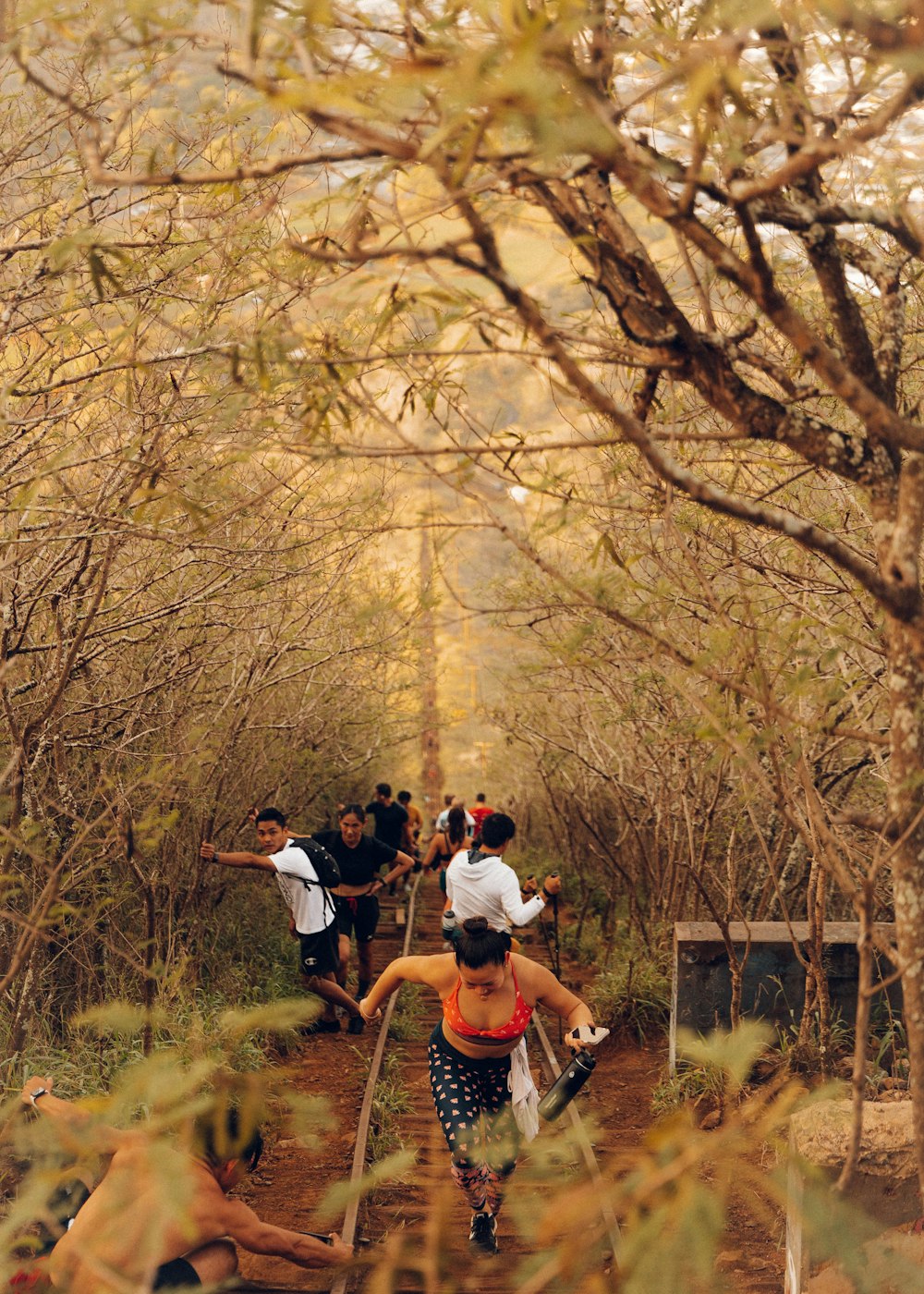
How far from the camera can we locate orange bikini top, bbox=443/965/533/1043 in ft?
18.8

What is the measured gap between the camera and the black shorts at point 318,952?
9773 mm

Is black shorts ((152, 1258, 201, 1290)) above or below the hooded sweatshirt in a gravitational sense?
below

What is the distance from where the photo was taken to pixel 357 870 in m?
10.9

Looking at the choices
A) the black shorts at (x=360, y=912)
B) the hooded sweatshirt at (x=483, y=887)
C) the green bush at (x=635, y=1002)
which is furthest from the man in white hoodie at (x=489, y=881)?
the black shorts at (x=360, y=912)

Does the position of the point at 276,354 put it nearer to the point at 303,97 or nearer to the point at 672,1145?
the point at 303,97

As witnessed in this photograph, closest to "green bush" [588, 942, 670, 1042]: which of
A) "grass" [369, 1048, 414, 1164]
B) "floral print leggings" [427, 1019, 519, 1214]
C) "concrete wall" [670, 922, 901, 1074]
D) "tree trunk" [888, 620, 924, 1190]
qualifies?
"concrete wall" [670, 922, 901, 1074]

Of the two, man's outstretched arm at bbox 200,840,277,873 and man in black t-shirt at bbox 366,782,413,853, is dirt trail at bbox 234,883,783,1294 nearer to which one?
man's outstretched arm at bbox 200,840,277,873

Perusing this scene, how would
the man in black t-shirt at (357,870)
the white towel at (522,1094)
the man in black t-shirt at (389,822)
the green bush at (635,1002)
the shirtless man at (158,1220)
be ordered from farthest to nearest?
the man in black t-shirt at (389,822)
the man in black t-shirt at (357,870)
the green bush at (635,1002)
the white towel at (522,1094)
the shirtless man at (158,1220)

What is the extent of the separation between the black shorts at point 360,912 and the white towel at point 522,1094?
5012 mm

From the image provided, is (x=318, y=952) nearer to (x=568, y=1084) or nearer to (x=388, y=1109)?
(x=388, y=1109)

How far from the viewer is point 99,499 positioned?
522 centimetres

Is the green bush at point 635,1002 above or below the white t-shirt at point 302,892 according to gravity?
below

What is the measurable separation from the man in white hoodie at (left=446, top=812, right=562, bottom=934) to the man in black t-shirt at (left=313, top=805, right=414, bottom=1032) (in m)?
2.59

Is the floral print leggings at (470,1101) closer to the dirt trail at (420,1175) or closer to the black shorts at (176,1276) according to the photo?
the dirt trail at (420,1175)
